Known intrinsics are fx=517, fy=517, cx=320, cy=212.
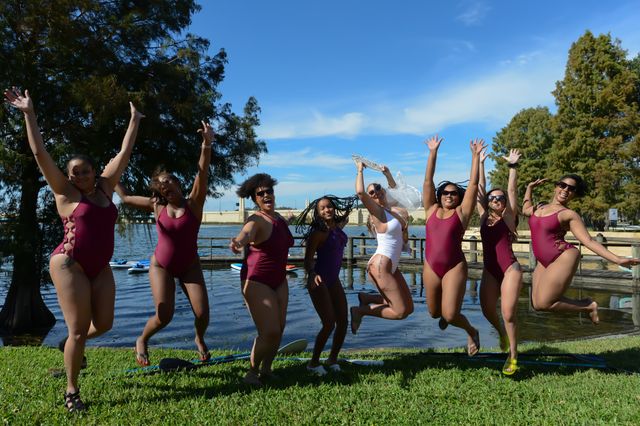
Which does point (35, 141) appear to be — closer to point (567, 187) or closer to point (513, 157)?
point (513, 157)

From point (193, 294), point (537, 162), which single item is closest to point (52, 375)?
point (193, 294)

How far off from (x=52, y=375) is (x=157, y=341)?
230 inches

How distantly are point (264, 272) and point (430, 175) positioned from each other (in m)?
2.19

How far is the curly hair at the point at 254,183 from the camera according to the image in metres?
5.28

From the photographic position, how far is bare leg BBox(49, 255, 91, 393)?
433cm

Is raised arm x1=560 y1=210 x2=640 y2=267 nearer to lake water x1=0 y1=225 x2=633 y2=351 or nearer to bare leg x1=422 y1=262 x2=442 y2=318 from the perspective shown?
bare leg x1=422 y1=262 x2=442 y2=318

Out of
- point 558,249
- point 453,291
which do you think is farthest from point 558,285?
point 453,291

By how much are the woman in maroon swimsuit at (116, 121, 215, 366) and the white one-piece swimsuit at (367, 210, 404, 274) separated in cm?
206

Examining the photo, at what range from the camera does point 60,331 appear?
542 inches

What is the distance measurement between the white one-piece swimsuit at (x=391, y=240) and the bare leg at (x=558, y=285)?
1.71 m

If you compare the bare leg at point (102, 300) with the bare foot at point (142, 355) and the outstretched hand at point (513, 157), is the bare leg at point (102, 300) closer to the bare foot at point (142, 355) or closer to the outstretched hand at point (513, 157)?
the bare foot at point (142, 355)

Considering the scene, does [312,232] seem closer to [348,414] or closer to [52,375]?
[348,414]

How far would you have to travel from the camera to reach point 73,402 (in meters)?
4.38

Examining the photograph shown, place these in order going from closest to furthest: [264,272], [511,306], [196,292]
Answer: [264,272] → [196,292] → [511,306]
